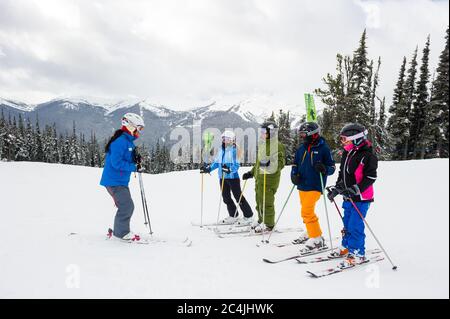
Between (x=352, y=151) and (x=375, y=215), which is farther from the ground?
(x=352, y=151)

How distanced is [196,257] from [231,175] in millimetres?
2631

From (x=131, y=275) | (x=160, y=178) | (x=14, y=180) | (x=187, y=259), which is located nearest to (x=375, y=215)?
(x=187, y=259)

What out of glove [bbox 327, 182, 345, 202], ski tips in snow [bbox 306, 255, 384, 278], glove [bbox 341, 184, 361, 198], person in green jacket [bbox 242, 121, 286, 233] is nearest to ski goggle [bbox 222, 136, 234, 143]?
person in green jacket [bbox 242, 121, 286, 233]

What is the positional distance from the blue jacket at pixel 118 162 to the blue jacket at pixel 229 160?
2520 mm

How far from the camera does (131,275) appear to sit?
376 centimetres

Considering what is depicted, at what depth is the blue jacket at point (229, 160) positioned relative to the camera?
688 centimetres

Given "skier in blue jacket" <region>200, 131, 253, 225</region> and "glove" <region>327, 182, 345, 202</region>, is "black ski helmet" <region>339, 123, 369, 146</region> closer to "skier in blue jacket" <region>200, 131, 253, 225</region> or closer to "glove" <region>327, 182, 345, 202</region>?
"glove" <region>327, 182, 345, 202</region>

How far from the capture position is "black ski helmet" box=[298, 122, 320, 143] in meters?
4.84

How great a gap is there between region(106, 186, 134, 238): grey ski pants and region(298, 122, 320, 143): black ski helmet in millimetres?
3286

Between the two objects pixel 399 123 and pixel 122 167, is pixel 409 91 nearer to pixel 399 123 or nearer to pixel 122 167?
pixel 399 123

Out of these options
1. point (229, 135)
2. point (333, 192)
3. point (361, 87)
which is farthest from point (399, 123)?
point (333, 192)
